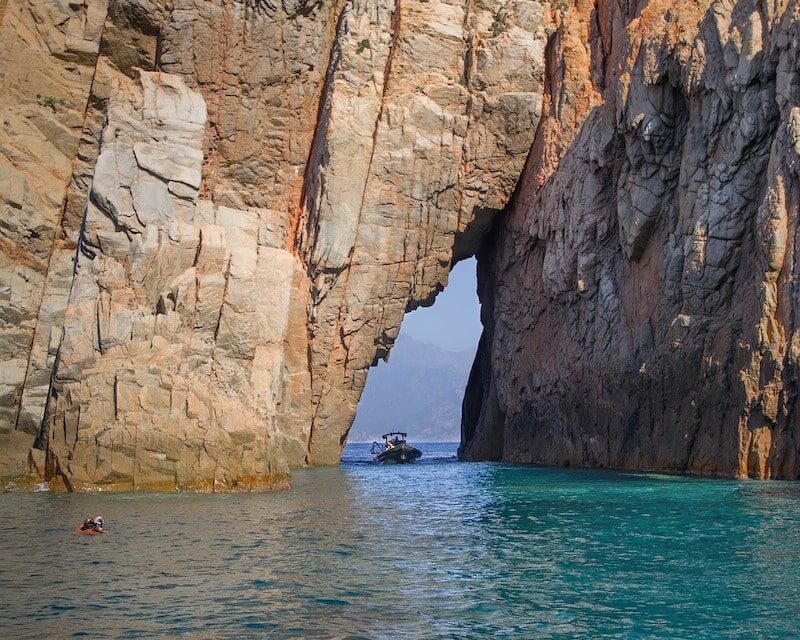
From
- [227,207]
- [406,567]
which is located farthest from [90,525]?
[227,207]

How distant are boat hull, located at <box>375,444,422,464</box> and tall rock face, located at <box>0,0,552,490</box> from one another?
1461 cm

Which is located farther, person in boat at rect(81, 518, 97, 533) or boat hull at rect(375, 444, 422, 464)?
boat hull at rect(375, 444, 422, 464)

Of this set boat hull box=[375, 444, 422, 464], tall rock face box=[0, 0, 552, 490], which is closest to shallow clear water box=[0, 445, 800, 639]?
tall rock face box=[0, 0, 552, 490]

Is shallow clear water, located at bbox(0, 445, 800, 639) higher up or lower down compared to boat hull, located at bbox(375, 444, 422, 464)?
lower down

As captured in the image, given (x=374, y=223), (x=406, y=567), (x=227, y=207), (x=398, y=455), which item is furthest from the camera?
(x=398, y=455)

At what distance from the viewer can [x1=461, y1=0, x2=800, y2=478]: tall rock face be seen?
2598 cm

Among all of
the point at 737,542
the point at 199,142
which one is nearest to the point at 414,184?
the point at 199,142

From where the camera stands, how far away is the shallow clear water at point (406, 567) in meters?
10.1

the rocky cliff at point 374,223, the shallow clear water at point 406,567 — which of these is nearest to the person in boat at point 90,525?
the shallow clear water at point 406,567

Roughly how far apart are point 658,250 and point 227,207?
1681cm

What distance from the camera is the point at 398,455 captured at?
5488cm

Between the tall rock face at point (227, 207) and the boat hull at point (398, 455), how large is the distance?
→ 14605 mm

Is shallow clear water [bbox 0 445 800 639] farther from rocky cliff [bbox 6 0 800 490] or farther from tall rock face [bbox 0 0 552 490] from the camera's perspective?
rocky cliff [bbox 6 0 800 490]

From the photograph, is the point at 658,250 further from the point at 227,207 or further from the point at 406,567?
the point at 406,567
